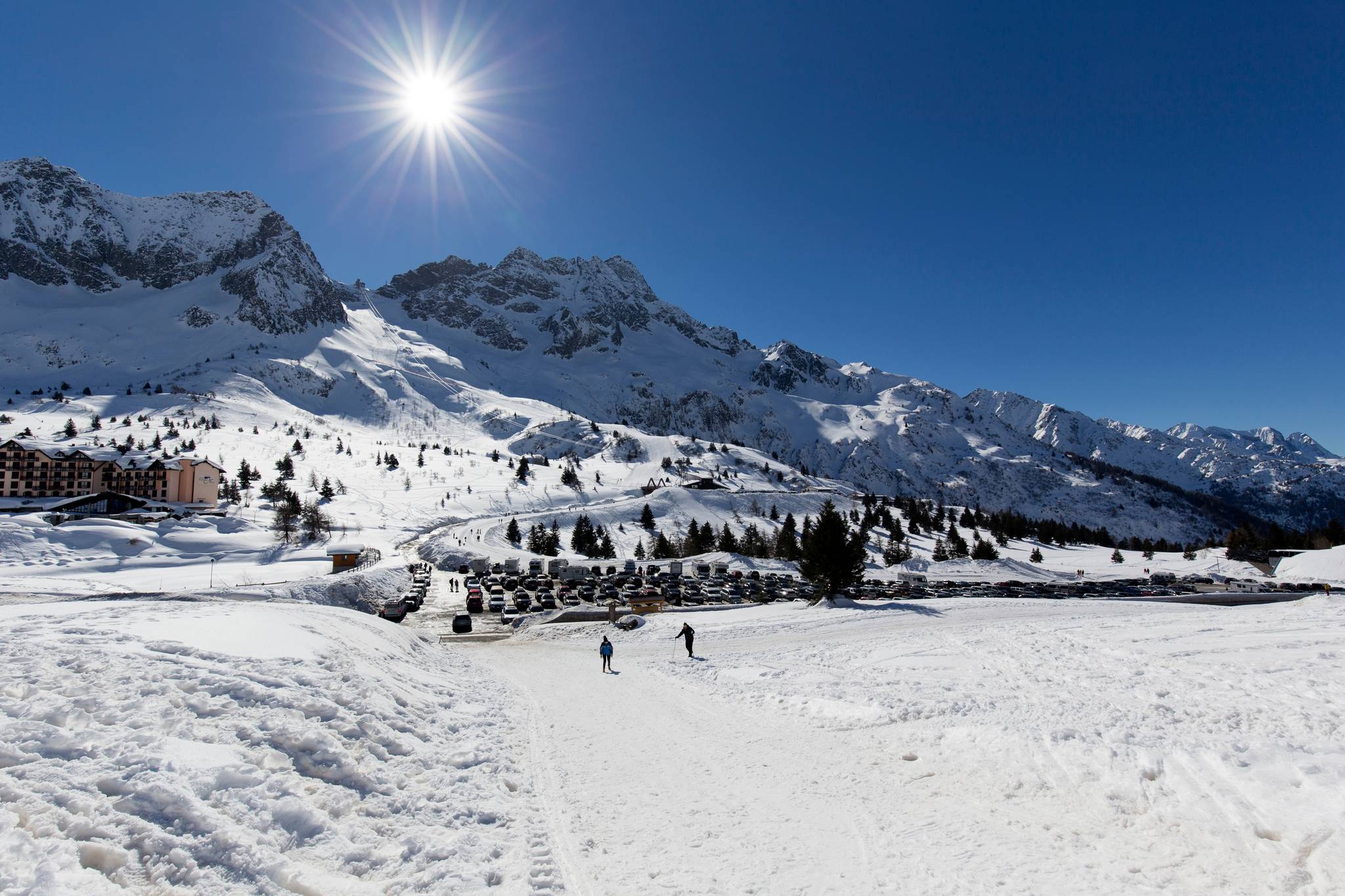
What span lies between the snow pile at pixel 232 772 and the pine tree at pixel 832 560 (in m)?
31.2

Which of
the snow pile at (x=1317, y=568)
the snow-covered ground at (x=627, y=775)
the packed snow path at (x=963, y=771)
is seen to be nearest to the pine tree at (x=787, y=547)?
the snow pile at (x=1317, y=568)

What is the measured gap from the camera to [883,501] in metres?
166

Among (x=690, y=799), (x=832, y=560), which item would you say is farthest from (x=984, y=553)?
(x=690, y=799)

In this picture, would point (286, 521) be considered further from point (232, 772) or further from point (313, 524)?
point (232, 772)

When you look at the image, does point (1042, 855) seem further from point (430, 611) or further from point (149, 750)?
point (430, 611)

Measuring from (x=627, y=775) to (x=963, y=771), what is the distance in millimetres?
6085

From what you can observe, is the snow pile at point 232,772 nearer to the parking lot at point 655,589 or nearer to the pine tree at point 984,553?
the parking lot at point 655,589

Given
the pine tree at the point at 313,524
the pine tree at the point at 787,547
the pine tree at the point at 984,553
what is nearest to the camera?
the pine tree at the point at 313,524

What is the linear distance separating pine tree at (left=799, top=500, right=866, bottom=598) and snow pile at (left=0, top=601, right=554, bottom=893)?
31217 mm

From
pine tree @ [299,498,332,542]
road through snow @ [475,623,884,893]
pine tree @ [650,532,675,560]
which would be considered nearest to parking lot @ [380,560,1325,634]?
pine tree @ [650,532,675,560]

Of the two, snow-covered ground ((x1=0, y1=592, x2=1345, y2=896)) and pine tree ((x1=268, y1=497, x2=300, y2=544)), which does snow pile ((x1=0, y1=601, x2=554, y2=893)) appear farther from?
pine tree ((x1=268, y1=497, x2=300, y2=544))

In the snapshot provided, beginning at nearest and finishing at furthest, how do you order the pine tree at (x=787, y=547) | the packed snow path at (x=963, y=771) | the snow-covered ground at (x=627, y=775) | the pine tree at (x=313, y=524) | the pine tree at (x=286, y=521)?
the snow-covered ground at (x=627, y=775) → the packed snow path at (x=963, y=771) → the pine tree at (x=286, y=521) → the pine tree at (x=313, y=524) → the pine tree at (x=787, y=547)

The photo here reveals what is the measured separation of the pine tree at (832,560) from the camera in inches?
1617

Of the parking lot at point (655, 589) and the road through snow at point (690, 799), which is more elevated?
the road through snow at point (690, 799)
